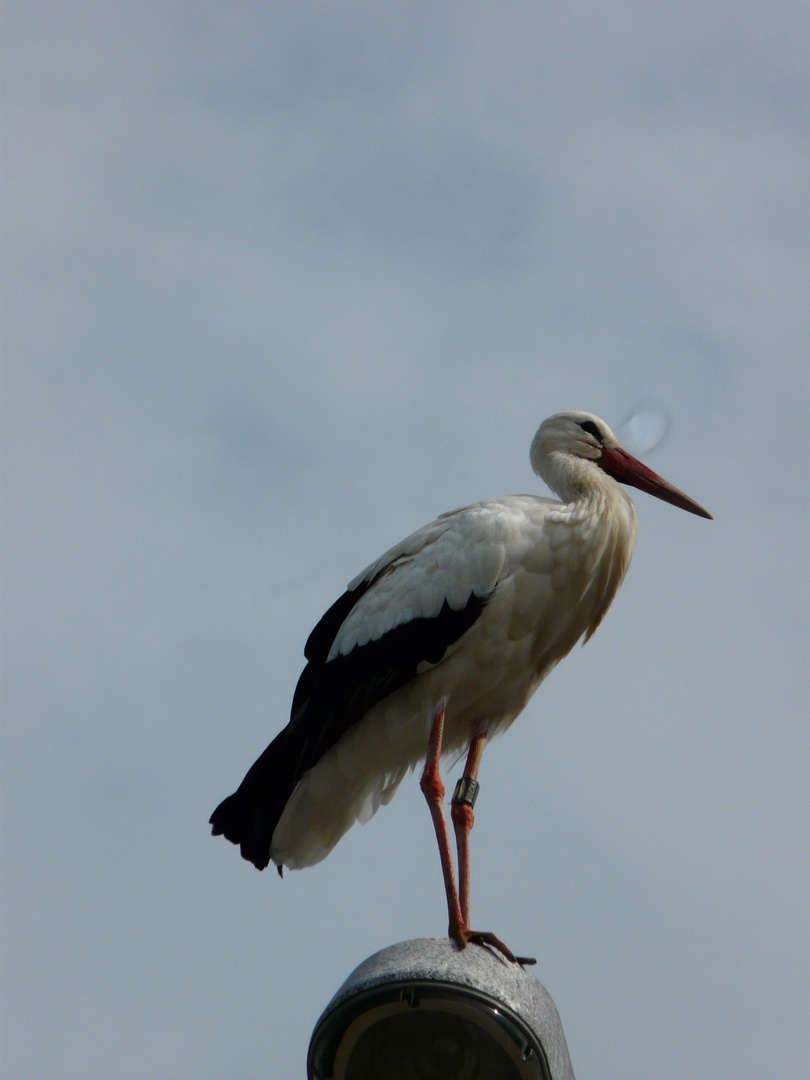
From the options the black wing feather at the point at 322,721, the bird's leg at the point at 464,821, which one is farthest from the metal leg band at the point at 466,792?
the black wing feather at the point at 322,721

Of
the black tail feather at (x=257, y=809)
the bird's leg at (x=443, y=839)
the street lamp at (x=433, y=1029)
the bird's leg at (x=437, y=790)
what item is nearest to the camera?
the street lamp at (x=433, y=1029)

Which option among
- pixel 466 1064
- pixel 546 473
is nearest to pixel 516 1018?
pixel 466 1064

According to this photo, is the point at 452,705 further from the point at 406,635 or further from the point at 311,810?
the point at 311,810

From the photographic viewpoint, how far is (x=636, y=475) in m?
6.66

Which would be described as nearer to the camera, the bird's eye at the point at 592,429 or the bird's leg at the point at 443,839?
the bird's leg at the point at 443,839

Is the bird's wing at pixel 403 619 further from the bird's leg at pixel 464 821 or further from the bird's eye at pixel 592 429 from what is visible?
the bird's eye at pixel 592 429

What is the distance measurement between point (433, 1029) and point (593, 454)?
362cm

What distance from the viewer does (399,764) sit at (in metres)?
6.11

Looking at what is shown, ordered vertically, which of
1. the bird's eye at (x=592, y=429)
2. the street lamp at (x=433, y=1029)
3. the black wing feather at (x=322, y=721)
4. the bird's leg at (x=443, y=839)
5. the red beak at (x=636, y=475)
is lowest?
the street lamp at (x=433, y=1029)

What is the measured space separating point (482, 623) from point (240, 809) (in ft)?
4.95

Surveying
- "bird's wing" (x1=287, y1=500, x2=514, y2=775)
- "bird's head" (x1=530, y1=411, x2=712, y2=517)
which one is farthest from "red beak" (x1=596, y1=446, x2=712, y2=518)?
"bird's wing" (x1=287, y1=500, x2=514, y2=775)

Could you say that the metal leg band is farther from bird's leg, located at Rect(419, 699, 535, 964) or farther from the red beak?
the red beak

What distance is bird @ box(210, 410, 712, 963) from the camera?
582 cm

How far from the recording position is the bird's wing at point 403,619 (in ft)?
19.1
